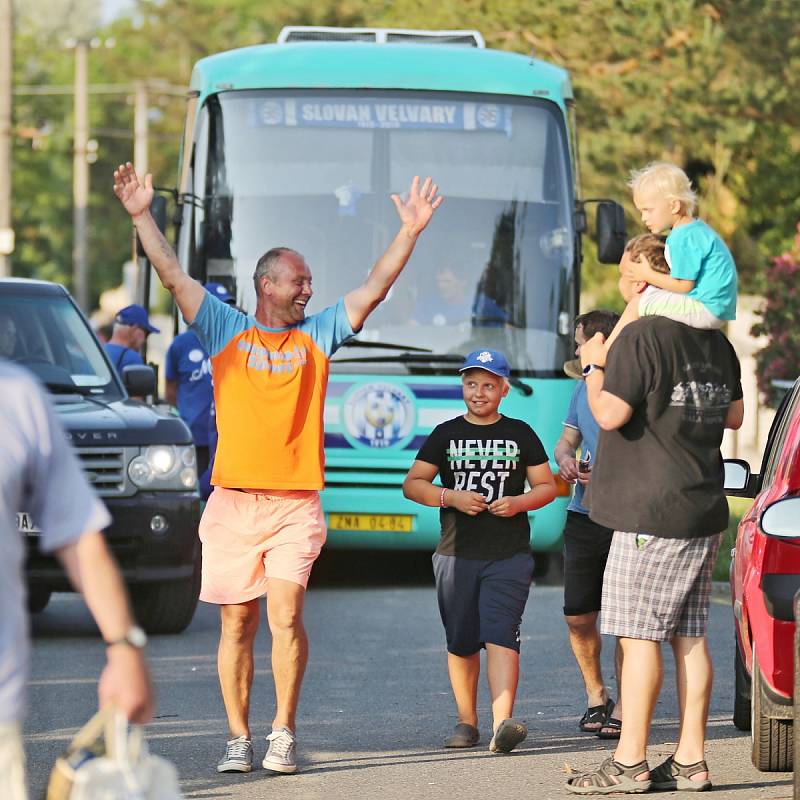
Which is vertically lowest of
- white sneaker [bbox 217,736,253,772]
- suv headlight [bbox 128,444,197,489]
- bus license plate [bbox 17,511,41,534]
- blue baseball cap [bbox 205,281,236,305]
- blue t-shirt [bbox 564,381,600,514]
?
white sneaker [bbox 217,736,253,772]

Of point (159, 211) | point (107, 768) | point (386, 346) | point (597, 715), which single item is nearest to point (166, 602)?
point (386, 346)

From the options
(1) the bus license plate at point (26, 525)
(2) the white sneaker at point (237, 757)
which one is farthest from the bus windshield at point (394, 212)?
(2) the white sneaker at point (237, 757)

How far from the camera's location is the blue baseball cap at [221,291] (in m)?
13.7

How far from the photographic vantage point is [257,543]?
7.51m

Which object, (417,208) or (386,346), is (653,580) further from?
(386,346)

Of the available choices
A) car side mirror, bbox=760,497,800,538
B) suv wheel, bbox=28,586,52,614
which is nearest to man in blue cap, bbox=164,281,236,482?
suv wheel, bbox=28,586,52,614

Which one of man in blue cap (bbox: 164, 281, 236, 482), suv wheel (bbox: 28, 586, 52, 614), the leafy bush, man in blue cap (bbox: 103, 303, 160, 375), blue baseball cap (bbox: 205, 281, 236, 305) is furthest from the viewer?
the leafy bush

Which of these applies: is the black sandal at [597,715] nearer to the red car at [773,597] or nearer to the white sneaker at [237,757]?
the red car at [773,597]

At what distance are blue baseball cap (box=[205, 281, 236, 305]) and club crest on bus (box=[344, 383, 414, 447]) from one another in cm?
106

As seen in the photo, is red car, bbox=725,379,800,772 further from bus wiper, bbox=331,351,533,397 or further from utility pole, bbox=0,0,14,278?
utility pole, bbox=0,0,14,278

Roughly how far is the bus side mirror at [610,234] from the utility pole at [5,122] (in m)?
13.7

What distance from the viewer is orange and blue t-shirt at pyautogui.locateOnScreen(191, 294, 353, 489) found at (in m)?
7.49

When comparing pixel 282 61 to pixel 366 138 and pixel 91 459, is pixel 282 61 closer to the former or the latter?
pixel 366 138

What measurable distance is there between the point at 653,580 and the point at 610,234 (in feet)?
24.1
